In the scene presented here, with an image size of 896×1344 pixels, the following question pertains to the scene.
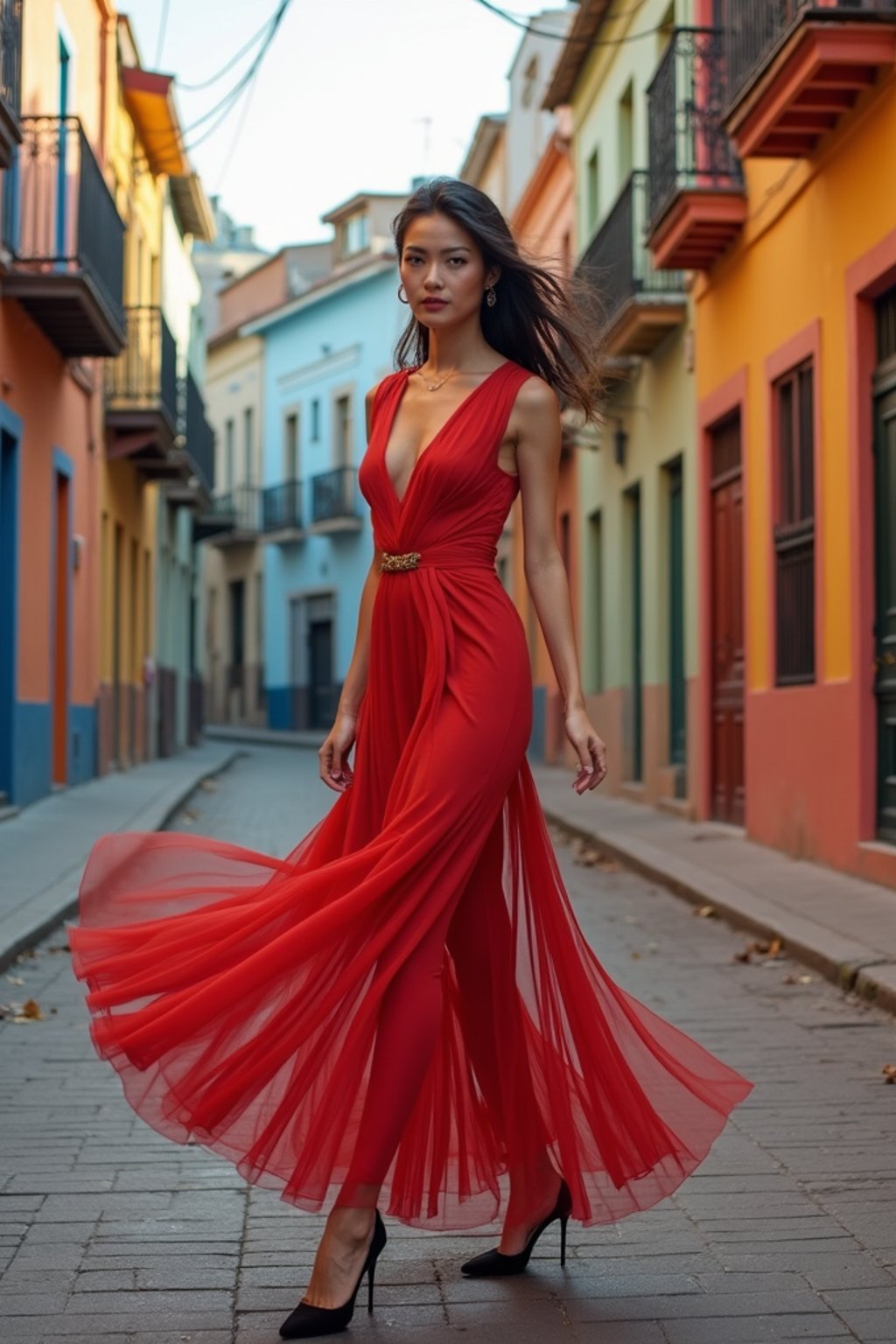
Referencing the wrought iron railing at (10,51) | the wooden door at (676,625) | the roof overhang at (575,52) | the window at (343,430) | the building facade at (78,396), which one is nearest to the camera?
the wrought iron railing at (10,51)

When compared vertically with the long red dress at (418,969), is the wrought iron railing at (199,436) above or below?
above

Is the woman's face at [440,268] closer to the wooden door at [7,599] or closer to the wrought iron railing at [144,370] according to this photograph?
the wooden door at [7,599]

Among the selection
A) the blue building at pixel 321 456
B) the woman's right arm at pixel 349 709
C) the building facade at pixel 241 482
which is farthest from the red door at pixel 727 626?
the building facade at pixel 241 482

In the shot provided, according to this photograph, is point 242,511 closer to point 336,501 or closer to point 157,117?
point 336,501

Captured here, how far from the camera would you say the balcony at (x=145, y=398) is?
2145cm

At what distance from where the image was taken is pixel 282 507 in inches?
1704

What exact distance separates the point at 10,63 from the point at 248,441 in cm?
3315

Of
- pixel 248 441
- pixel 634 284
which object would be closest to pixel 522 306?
pixel 634 284

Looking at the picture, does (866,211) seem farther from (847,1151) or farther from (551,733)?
(551,733)

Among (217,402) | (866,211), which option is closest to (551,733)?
(866,211)

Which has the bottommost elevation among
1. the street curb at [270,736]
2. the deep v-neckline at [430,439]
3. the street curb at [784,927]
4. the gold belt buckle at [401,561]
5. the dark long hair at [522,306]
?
the street curb at [784,927]

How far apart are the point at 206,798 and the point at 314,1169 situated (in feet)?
53.2

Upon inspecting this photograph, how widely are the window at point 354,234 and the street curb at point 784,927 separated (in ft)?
105

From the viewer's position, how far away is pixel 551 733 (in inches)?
1004
